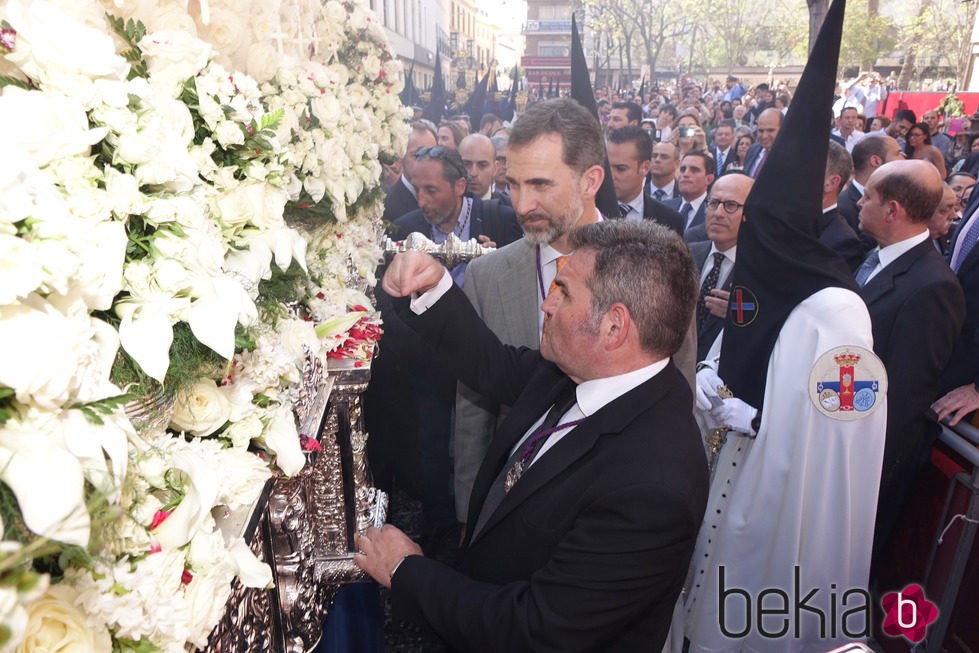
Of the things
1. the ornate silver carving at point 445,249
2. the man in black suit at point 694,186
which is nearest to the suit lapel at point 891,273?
the ornate silver carving at point 445,249

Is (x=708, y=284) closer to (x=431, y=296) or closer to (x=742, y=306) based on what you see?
(x=742, y=306)

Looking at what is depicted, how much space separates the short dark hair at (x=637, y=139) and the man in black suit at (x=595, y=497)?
3.50 m

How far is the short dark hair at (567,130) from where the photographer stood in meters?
2.61

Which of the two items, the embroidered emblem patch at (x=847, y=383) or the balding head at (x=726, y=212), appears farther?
the balding head at (x=726, y=212)

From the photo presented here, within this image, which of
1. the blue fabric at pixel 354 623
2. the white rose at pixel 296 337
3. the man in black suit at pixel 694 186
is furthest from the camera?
the man in black suit at pixel 694 186

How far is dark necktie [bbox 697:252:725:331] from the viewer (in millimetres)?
3992

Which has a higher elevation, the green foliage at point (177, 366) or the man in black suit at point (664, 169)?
the green foliage at point (177, 366)

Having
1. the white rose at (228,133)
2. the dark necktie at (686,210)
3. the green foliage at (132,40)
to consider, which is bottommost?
the dark necktie at (686,210)

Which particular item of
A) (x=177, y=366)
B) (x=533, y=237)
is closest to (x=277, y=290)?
(x=177, y=366)

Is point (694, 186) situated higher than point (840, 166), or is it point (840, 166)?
point (840, 166)

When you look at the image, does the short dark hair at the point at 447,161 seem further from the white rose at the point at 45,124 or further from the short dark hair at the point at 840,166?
the white rose at the point at 45,124

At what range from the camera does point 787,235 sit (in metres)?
2.84

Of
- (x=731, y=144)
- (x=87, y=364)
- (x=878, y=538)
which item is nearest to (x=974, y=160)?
(x=731, y=144)

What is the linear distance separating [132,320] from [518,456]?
131 centimetres
